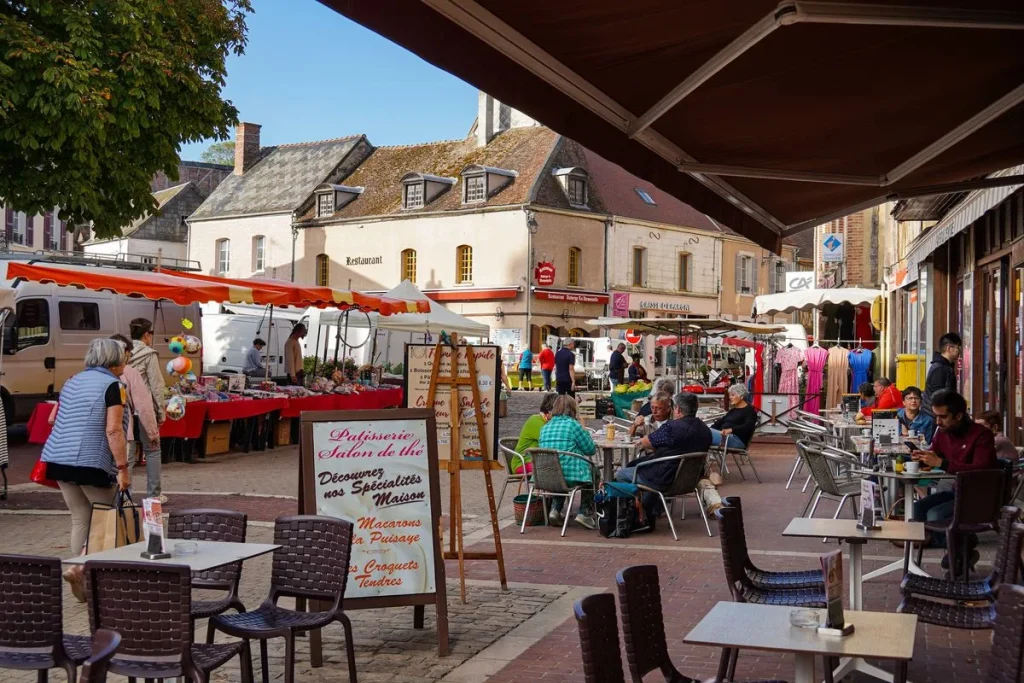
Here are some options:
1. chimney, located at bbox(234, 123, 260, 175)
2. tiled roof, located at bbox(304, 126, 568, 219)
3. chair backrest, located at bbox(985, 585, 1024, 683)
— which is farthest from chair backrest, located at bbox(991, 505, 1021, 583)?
chimney, located at bbox(234, 123, 260, 175)

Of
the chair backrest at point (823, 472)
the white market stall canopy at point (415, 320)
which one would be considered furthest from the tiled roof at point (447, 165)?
the chair backrest at point (823, 472)

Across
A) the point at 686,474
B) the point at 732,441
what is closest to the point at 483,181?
the point at 732,441

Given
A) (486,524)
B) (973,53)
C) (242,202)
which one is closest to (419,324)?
(486,524)

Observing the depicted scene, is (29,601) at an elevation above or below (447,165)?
below

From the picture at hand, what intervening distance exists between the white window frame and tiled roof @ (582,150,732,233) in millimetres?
16125

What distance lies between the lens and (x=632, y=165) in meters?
5.86

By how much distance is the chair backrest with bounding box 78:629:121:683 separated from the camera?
394 centimetres

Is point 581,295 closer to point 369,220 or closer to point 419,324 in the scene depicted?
point 369,220

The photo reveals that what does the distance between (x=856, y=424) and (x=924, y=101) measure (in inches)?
363

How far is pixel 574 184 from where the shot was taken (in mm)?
45219

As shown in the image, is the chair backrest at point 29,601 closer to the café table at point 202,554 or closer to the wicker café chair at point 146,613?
the wicker café chair at point 146,613

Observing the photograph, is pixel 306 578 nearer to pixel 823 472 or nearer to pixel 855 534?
pixel 855 534

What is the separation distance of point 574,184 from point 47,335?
2947 centimetres

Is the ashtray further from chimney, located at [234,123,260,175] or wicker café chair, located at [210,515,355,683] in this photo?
chimney, located at [234,123,260,175]
